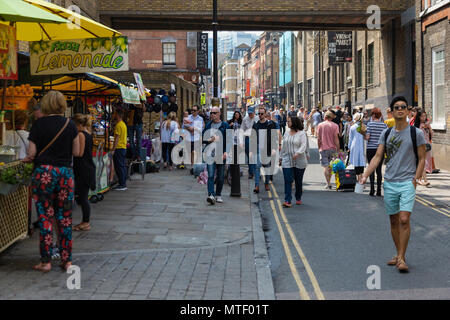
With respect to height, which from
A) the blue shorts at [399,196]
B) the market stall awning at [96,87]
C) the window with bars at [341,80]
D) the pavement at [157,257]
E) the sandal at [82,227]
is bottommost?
the pavement at [157,257]

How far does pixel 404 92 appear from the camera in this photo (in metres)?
26.7

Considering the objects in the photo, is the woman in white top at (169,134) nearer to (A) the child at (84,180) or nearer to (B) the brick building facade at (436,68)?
(B) the brick building facade at (436,68)

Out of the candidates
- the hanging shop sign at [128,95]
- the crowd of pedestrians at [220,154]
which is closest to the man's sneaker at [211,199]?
the crowd of pedestrians at [220,154]

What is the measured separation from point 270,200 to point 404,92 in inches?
644

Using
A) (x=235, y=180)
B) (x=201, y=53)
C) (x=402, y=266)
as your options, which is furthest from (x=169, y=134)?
(x=201, y=53)

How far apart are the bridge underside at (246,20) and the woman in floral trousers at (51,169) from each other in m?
19.3

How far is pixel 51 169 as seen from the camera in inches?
244

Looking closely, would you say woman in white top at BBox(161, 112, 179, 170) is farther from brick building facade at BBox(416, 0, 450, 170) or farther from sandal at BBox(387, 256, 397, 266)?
sandal at BBox(387, 256, 397, 266)

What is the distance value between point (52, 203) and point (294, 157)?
20.1ft

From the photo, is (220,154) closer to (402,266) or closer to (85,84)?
(85,84)

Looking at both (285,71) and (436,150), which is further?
(285,71)

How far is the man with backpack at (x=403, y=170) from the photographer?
6500 mm
